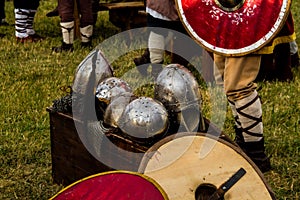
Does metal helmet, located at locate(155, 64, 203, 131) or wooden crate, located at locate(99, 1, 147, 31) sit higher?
metal helmet, located at locate(155, 64, 203, 131)

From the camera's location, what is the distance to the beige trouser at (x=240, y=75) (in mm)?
3322

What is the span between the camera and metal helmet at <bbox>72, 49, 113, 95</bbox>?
3.32m

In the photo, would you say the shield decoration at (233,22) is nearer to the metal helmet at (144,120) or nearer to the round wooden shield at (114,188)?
the metal helmet at (144,120)

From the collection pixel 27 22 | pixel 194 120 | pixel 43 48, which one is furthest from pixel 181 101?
pixel 27 22

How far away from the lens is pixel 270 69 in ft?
17.6

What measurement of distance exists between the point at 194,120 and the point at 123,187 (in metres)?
0.86

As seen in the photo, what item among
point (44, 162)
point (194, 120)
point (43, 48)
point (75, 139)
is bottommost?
point (43, 48)

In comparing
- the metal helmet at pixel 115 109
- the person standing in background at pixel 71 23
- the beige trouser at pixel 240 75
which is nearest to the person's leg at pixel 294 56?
the person standing in background at pixel 71 23

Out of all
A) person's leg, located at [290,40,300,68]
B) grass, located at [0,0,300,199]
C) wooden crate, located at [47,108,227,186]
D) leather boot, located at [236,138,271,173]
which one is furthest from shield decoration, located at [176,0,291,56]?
person's leg, located at [290,40,300,68]

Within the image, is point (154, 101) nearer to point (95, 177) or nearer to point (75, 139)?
point (75, 139)

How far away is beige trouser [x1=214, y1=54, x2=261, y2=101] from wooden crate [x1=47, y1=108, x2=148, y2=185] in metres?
0.71

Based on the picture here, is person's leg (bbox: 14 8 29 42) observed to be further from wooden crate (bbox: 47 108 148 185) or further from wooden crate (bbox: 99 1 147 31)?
wooden crate (bbox: 47 108 148 185)

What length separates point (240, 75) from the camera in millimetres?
3354

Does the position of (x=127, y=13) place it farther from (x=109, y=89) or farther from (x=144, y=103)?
(x=144, y=103)
